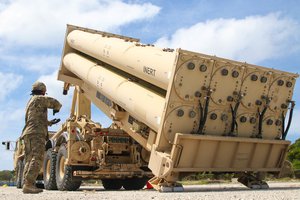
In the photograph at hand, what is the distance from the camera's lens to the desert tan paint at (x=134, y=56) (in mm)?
9195

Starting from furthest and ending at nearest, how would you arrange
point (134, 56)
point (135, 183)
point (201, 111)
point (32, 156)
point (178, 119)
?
point (135, 183) → point (134, 56) → point (201, 111) → point (178, 119) → point (32, 156)

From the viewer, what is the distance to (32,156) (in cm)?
830

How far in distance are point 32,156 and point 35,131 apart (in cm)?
44

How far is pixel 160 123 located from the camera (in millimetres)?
8969

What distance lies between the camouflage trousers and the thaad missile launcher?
2167mm

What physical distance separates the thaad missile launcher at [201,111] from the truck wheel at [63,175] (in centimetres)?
205

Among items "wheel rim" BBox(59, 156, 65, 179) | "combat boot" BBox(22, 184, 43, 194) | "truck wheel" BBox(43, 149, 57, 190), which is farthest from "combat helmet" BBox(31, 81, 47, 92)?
"truck wheel" BBox(43, 149, 57, 190)

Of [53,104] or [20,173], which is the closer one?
[53,104]

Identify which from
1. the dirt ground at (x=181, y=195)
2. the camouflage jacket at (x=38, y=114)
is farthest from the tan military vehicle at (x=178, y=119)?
the camouflage jacket at (x=38, y=114)

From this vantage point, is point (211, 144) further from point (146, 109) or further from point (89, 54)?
point (89, 54)

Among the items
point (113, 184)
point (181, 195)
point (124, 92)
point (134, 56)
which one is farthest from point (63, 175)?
point (181, 195)

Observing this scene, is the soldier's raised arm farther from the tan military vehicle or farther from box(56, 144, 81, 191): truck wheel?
box(56, 144, 81, 191): truck wheel

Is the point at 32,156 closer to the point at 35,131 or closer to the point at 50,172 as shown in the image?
the point at 35,131

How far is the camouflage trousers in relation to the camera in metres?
8.22
